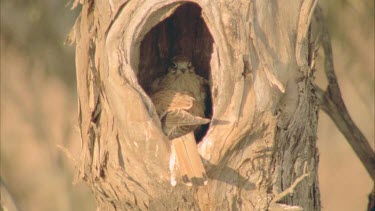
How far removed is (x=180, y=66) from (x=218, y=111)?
0.64 metres

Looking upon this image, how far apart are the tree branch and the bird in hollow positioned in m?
0.68

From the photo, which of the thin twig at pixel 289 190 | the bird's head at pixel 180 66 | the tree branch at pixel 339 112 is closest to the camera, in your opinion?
the thin twig at pixel 289 190

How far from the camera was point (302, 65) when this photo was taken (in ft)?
13.3

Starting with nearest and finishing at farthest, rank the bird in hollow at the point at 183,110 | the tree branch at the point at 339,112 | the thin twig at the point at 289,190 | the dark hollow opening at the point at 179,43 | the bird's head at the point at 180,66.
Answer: the bird in hollow at the point at 183,110
the thin twig at the point at 289,190
the bird's head at the point at 180,66
the dark hollow opening at the point at 179,43
the tree branch at the point at 339,112

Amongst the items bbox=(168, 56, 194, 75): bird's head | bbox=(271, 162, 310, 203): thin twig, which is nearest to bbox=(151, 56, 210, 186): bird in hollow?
bbox=(168, 56, 194, 75): bird's head

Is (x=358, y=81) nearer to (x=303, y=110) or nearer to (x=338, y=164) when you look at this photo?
(x=338, y=164)

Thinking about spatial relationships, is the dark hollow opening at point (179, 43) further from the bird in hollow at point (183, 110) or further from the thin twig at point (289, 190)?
the thin twig at point (289, 190)

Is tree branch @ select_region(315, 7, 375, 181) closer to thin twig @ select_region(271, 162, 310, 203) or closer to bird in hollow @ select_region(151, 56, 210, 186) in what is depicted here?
bird in hollow @ select_region(151, 56, 210, 186)

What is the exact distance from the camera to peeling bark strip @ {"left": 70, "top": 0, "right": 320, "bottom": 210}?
3.84 m

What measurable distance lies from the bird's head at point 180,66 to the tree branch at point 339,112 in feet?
2.43

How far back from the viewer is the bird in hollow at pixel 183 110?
3.80 meters

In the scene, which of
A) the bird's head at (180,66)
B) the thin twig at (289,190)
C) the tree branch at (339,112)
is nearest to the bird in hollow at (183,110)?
the bird's head at (180,66)

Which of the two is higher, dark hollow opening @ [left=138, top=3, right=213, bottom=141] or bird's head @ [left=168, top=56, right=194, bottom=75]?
dark hollow opening @ [left=138, top=3, right=213, bottom=141]

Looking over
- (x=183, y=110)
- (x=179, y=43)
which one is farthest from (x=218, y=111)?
(x=179, y=43)
